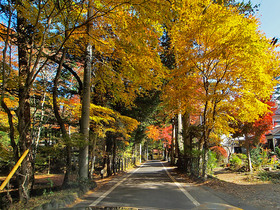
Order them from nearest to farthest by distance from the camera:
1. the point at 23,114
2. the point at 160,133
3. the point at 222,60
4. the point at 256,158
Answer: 1. the point at 23,114
2. the point at 222,60
3. the point at 256,158
4. the point at 160,133

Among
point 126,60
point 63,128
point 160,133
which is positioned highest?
point 126,60

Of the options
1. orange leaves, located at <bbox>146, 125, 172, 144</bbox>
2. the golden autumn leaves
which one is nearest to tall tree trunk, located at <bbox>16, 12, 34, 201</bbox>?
the golden autumn leaves

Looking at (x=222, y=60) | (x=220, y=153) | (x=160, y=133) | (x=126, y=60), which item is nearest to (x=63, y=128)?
(x=126, y=60)

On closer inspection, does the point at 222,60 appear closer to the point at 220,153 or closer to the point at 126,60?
the point at 126,60

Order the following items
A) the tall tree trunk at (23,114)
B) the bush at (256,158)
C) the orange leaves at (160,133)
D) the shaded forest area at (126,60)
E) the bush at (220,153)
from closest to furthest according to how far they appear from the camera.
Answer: the tall tree trunk at (23,114) → the shaded forest area at (126,60) → the bush at (256,158) → the bush at (220,153) → the orange leaves at (160,133)

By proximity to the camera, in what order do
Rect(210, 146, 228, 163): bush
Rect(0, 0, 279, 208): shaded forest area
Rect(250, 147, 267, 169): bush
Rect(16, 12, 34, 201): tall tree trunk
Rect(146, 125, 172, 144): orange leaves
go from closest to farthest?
Rect(16, 12, 34, 201): tall tree trunk, Rect(0, 0, 279, 208): shaded forest area, Rect(250, 147, 267, 169): bush, Rect(210, 146, 228, 163): bush, Rect(146, 125, 172, 144): orange leaves

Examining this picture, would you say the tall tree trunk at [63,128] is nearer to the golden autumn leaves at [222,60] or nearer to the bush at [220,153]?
the golden autumn leaves at [222,60]

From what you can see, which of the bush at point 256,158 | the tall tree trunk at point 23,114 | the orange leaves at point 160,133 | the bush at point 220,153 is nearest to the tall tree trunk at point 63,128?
the tall tree trunk at point 23,114

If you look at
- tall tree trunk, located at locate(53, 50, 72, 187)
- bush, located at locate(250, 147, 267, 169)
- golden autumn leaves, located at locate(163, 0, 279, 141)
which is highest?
golden autumn leaves, located at locate(163, 0, 279, 141)

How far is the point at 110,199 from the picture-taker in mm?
6941

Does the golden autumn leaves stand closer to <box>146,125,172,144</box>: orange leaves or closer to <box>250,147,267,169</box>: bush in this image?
<box>250,147,267,169</box>: bush

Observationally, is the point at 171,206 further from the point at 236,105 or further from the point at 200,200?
the point at 236,105

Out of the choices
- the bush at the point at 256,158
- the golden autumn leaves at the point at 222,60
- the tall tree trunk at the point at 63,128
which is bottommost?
the bush at the point at 256,158

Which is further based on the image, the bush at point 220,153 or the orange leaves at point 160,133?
the orange leaves at point 160,133
